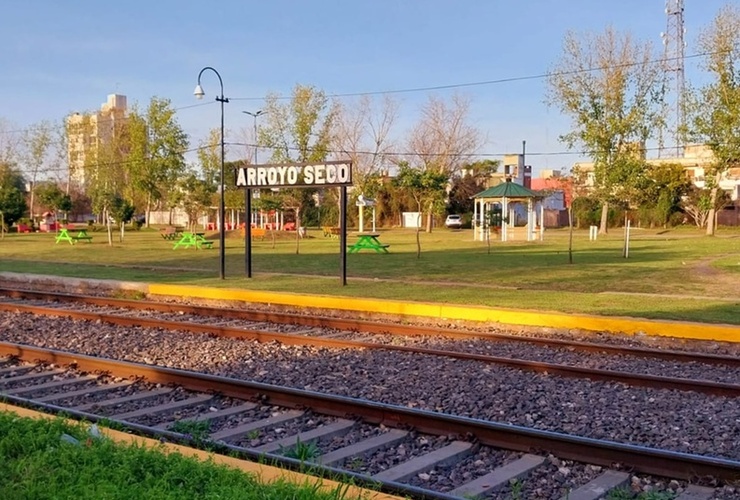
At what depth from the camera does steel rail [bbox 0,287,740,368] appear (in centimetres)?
990

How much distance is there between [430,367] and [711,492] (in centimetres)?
446

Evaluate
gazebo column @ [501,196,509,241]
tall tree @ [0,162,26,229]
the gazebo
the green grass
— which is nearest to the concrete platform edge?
the green grass

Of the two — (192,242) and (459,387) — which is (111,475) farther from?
(192,242)

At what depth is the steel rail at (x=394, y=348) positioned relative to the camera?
8.04 meters

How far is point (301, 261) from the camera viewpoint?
27.6 metres

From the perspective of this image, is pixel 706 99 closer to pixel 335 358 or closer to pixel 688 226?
pixel 688 226

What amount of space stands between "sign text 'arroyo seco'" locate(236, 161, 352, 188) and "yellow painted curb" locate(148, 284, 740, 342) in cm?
348

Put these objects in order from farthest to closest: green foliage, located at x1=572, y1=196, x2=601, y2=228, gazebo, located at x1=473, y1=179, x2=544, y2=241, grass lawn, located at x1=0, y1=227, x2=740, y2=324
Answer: green foliage, located at x1=572, y1=196, x2=601, y2=228
gazebo, located at x1=473, y1=179, x2=544, y2=241
grass lawn, located at x1=0, y1=227, x2=740, y2=324

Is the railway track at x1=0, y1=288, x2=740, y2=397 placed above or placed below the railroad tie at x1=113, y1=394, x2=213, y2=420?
above

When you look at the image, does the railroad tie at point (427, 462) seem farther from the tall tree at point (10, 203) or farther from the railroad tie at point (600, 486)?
the tall tree at point (10, 203)

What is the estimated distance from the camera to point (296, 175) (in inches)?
744

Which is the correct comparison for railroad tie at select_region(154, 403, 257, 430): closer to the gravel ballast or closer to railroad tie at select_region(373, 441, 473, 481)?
the gravel ballast

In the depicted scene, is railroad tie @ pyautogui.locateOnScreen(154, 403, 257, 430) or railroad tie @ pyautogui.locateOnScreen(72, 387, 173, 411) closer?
railroad tie @ pyautogui.locateOnScreen(154, 403, 257, 430)

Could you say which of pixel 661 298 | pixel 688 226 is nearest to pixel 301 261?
pixel 661 298
